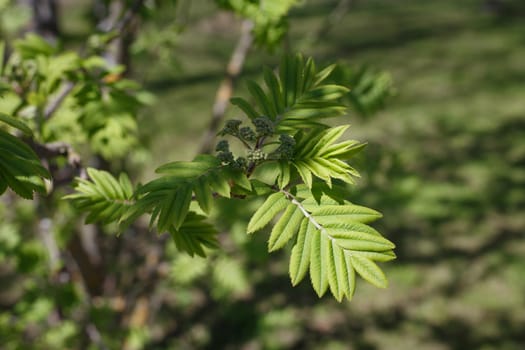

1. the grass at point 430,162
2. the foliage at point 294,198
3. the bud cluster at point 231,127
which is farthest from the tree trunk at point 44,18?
the bud cluster at point 231,127

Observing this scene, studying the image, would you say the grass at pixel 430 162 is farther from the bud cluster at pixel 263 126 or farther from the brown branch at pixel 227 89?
the brown branch at pixel 227 89

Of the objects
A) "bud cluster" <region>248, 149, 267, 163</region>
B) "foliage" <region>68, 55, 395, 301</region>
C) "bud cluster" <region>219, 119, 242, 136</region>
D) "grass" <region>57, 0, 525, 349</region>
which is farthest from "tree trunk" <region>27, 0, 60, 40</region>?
"bud cluster" <region>248, 149, 267, 163</region>

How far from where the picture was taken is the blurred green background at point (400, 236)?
11.5 ft

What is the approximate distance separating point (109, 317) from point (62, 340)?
43cm

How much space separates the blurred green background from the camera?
352 centimetres

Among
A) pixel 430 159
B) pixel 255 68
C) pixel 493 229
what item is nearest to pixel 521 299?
pixel 493 229

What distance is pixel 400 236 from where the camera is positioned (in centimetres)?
550

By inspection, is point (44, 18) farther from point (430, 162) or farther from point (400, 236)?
point (430, 162)

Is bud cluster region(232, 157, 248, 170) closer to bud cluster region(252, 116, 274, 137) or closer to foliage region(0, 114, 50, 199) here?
bud cluster region(252, 116, 274, 137)

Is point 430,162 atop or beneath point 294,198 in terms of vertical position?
Answer: atop

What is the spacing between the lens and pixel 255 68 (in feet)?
35.0

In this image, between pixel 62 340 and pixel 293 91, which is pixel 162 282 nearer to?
pixel 62 340

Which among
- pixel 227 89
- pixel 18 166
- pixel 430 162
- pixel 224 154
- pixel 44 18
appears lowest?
pixel 18 166

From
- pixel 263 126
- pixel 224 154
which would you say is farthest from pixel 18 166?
pixel 263 126
